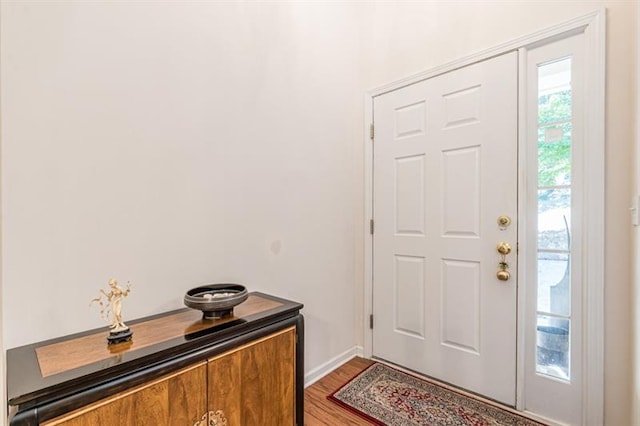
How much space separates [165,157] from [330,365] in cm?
179

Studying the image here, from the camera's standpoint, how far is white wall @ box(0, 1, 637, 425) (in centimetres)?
110

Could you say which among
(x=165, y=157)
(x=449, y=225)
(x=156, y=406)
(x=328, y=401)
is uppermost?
(x=165, y=157)

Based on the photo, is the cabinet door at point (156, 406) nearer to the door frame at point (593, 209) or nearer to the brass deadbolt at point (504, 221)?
the brass deadbolt at point (504, 221)

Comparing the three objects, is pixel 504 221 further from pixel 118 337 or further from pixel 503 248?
pixel 118 337

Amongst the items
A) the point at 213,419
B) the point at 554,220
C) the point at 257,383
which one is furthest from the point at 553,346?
the point at 213,419

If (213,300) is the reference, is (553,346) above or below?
below

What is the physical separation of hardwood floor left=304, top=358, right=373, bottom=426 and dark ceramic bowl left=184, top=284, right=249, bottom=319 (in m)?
0.91

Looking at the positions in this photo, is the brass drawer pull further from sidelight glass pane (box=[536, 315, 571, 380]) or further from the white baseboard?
sidelight glass pane (box=[536, 315, 571, 380])

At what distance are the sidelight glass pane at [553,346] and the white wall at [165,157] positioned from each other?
4.15ft

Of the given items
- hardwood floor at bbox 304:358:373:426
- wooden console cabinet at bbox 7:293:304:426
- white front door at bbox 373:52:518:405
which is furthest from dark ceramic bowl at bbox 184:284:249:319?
white front door at bbox 373:52:518:405

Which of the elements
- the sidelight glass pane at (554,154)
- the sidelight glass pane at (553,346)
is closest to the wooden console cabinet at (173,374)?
the sidelight glass pane at (553,346)

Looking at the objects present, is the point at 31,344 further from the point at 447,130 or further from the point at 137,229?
the point at 447,130

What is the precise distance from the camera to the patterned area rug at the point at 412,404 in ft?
5.57

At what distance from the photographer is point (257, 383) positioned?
1.30 metres
